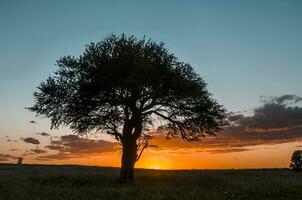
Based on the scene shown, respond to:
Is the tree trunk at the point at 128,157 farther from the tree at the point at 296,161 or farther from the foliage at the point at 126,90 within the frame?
the tree at the point at 296,161

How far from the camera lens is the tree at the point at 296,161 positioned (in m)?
74.8

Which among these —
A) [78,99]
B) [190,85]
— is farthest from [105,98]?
[190,85]

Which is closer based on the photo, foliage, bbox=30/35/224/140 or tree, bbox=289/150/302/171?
foliage, bbox=30/35/224/140

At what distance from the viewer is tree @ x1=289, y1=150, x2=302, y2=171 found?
245 ft

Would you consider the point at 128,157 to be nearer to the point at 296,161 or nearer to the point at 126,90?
the point at 126,90

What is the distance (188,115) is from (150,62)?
20.7 ft

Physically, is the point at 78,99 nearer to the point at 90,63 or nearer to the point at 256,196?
the point at 90,63

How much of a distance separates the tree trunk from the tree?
43.5 metres

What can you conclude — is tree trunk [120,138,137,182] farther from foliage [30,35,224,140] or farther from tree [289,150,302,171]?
tree [289,150,302,171]

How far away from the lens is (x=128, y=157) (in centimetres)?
3959

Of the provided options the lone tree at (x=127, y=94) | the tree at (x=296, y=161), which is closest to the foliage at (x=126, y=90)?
the lone tree at (x=127, y=94)

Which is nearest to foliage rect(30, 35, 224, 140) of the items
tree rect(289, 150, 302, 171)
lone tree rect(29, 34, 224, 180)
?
lone tree rect(29, 34, 224, 180)

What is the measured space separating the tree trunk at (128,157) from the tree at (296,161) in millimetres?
43472

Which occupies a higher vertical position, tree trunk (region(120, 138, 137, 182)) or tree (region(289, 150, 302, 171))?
tree (region(289, 150, 302, 171))
